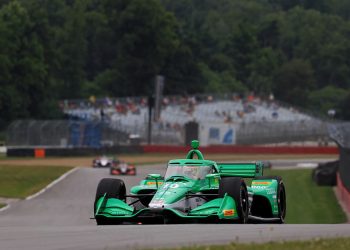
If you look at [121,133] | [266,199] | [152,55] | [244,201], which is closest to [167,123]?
[121,133]

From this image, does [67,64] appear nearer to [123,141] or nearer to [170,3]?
[123,141]

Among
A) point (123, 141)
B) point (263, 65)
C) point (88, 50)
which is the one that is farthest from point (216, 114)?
point (263, 65)

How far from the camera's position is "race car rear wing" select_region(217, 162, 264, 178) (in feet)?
66.4

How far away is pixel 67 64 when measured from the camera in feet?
360

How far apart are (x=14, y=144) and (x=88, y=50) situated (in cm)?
5859

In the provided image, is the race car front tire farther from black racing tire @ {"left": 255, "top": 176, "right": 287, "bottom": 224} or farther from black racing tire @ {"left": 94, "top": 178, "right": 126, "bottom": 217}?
black racing tire @ {"left": 255, "top": 176, "right": 287, "bottom": 224}

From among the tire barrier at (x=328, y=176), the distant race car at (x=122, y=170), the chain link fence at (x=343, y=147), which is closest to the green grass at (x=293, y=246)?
the chain link fence at (x=343, y=147)

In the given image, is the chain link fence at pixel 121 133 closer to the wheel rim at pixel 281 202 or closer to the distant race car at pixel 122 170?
the distant race car at pixel 122 170

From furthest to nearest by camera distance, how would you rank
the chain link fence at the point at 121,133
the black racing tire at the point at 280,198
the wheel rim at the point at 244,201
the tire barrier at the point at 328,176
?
the chain link fence at the point at 121,133, the tire barrier at the point at 328,176, the black racing tire at the point at 280,198, the wheel rim at the point at 244,201

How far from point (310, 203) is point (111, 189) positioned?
56.5 feet

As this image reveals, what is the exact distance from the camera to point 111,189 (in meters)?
18.5

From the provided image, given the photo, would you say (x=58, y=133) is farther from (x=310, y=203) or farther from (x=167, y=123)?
(x=310, y=203)

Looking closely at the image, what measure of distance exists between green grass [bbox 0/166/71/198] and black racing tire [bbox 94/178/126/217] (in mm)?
17310

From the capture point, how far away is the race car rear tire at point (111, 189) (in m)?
18.4
